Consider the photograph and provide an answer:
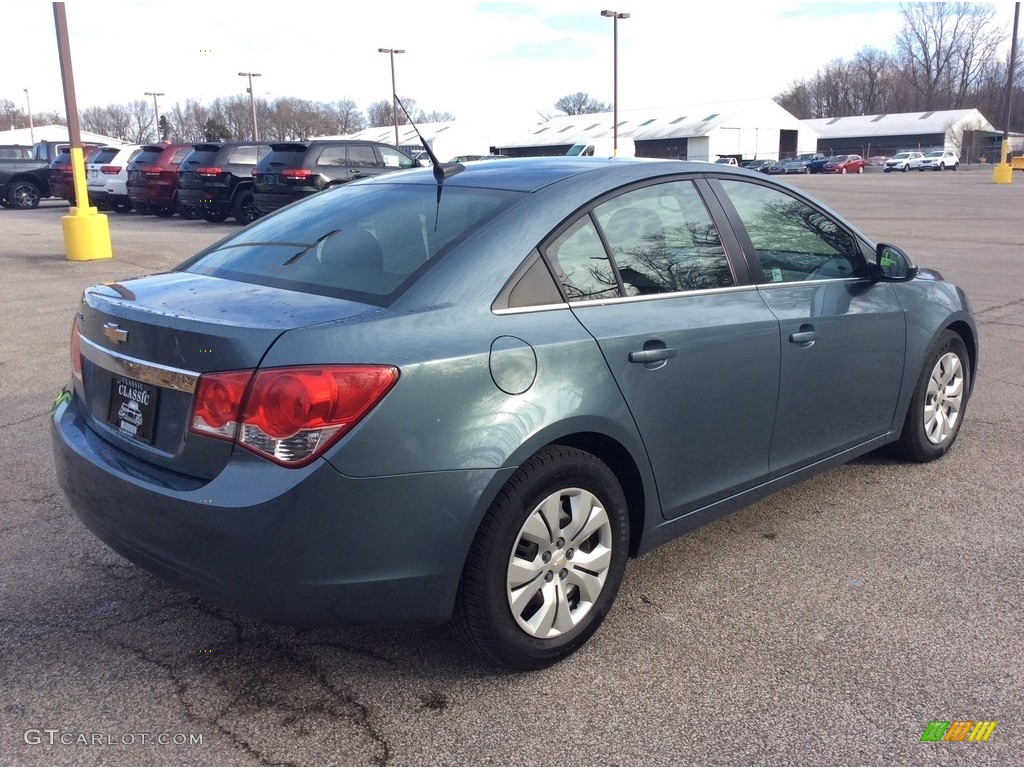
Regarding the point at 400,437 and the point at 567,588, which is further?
the point at 567,588

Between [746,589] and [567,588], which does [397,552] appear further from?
[746,589]

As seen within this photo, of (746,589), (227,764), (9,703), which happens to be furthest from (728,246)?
(9,703)

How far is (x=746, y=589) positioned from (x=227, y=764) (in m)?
1.96

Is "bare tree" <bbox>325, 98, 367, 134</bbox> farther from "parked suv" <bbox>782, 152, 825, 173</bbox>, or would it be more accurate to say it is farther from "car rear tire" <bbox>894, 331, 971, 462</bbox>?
"car rear tire" <bbox>894, 331, 971, 462</bbox>

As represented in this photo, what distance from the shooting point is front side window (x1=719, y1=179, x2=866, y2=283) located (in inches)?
151

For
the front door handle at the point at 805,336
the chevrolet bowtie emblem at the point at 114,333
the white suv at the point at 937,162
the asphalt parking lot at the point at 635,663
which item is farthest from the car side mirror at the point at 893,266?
the white suv at the point at 937,162

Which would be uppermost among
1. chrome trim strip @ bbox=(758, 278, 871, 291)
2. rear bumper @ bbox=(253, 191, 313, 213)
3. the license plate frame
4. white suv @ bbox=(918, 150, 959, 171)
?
white suv @ bbox=(918, 150, 959, 171)

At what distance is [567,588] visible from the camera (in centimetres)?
300

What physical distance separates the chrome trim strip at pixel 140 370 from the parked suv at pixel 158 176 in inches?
777

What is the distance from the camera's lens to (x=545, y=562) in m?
2.91

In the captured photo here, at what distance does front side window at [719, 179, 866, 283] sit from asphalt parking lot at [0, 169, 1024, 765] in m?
1.11

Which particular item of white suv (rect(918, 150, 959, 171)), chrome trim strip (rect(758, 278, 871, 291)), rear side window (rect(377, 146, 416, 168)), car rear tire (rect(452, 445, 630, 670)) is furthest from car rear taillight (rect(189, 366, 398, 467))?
white suv (rect(918, 150, 959, 171))

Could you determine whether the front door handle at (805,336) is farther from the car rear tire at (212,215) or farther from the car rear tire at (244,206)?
the car rear tire at (212,215)

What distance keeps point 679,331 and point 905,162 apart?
6318cm
